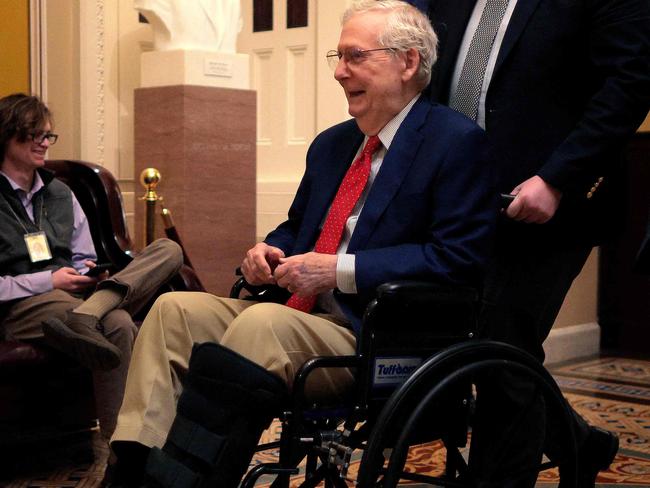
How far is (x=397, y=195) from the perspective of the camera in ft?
7.28

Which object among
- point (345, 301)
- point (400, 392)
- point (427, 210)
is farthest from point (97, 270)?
point (400, 392)

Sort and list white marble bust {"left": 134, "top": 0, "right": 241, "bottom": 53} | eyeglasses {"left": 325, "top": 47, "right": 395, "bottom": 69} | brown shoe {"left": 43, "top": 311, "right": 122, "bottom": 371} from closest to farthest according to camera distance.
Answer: eyeglasses {"left": 325, "top": 47, "right": 395, "bottom": 69} < brown shoe {"left": 43, "top": 311, "right": 122, "bottom": 371} < white marble bust {"left": 134, "top": 0, "right": 241, "bottom": 53}

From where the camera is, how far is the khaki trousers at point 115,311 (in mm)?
3209

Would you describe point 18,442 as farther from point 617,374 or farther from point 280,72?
point 280,72

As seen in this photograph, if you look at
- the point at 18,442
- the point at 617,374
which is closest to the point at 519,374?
the point at 18,442

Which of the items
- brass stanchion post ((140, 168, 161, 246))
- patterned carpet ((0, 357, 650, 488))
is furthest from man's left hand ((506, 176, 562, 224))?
brass stanchion post ((140, 168, 161, 246))

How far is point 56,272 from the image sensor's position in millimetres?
3396

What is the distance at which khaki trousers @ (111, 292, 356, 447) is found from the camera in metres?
2.03

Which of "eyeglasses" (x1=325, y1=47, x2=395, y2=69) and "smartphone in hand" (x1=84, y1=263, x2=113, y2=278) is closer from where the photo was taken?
"eyeglasses" (x1=325, y1=47, x2=395, y2=69)

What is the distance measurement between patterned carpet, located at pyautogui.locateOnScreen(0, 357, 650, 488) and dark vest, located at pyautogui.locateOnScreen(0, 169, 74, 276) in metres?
0.60

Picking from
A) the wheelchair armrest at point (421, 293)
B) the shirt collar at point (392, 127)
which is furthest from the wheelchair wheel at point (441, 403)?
the shirt collar at point (392, 127)

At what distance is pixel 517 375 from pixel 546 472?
1.19 metres

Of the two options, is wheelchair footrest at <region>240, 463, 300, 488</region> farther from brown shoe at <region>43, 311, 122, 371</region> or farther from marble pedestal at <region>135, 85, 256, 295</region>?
marble pedestal at <region>135, 85, 256, 295</region>

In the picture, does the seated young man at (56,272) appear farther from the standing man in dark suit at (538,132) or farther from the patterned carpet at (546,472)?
the standing man in dark suit at (538,132)
